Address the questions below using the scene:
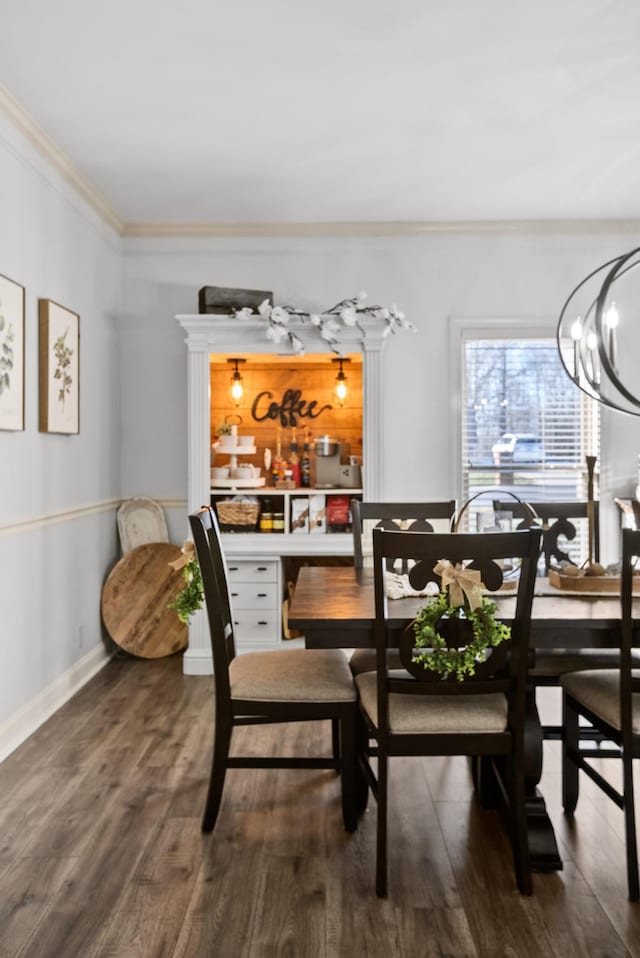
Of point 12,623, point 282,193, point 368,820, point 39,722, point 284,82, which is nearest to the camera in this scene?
point 368,820

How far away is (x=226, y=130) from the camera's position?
3641mm

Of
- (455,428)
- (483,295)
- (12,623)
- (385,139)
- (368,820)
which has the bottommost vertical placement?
(368,820)

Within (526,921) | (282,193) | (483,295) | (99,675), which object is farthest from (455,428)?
(526,921)

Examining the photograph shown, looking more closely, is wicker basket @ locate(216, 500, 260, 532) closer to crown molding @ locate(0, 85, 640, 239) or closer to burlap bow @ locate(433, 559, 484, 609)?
crown molding @ locate(0, 85, 640, 239)

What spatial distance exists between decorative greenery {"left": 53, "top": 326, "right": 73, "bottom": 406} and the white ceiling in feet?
3.07

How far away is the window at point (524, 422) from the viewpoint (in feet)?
16.5

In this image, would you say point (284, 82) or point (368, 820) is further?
point (284, 82)

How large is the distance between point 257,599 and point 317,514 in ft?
2.04

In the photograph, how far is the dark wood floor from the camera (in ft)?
6.68

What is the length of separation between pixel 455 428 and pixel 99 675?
8.63 ft

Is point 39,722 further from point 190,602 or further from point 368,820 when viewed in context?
point 368,820

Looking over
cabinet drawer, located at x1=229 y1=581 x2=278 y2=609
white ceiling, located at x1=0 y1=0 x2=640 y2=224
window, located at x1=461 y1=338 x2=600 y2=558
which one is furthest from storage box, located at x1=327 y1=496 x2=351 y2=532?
white ceiling, located at x1=0 y1=0 x2=640 y2=224

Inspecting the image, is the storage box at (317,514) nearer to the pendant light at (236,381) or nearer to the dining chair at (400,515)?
the pendant light at (236,381)

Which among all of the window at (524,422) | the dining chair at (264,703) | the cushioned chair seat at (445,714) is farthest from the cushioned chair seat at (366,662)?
the window at (524,422)
